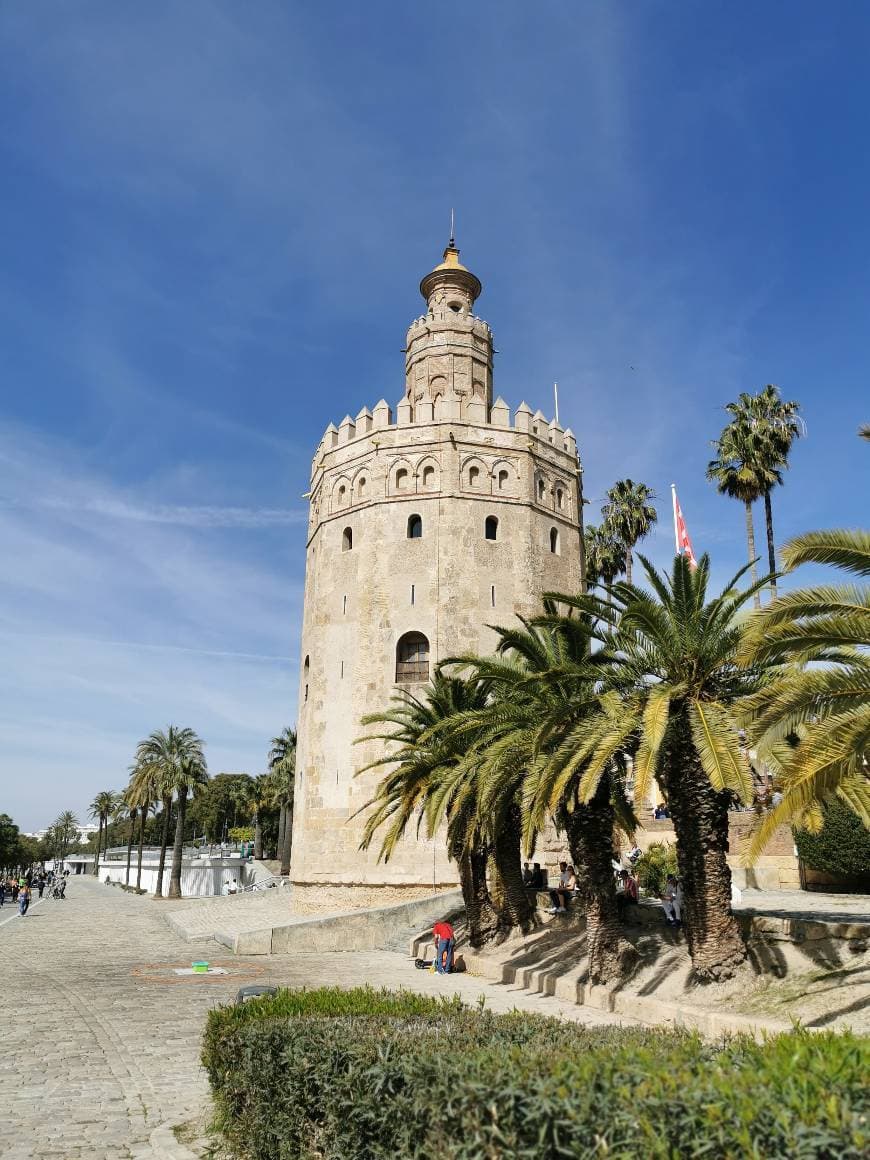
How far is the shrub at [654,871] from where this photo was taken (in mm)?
22719

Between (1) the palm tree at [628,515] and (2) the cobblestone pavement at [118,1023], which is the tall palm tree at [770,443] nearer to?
(1) the palm tree at [628,515]

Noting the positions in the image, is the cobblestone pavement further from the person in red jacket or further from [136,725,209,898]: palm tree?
[136,725,209,898]: palm tree

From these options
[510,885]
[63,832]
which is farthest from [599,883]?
[63,832]

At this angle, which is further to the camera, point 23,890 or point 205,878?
point 205,878

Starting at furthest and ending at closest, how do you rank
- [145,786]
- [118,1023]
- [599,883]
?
[145,786], [599,883], [118,1023]

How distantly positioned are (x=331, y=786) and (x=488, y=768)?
14.1 m

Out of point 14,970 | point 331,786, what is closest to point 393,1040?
point 14,970

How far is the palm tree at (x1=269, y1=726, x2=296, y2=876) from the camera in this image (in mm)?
49088

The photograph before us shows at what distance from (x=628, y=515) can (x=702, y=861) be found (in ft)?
99.5

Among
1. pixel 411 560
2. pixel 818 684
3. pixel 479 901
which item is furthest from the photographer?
pixel 411 560

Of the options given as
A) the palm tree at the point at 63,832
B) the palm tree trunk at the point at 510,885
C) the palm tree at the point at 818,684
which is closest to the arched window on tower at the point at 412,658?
the palm tree trunk at the point at 510,885

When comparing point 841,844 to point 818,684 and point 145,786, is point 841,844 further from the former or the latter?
point 145,786

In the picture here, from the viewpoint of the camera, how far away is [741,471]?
3347 cm

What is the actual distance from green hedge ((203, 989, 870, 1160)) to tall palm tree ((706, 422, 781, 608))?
30.3 meters
